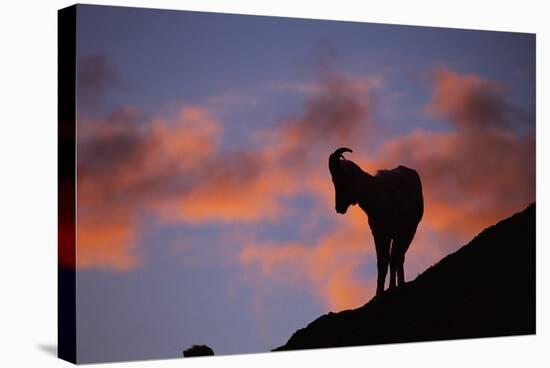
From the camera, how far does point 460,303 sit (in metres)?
11.9

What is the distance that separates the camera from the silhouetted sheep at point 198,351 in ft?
35.2

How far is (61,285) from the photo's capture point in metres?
10.5

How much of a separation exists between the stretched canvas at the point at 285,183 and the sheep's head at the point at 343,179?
15mm

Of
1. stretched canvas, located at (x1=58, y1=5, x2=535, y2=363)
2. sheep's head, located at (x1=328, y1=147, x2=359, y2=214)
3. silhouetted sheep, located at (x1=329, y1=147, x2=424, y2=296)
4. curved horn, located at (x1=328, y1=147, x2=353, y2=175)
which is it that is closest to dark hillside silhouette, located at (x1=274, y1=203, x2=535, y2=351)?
stretched canvas, located at (x1=58, y1=5, x2=535, y2=363)

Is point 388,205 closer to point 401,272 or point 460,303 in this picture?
point 401,272

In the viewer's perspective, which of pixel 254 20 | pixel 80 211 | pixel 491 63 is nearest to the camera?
pixel 80 211

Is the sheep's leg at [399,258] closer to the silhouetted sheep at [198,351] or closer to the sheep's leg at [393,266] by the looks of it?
the sheep's leg at [393,266]

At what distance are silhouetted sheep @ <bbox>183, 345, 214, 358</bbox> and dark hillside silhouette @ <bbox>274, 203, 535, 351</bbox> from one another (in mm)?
677

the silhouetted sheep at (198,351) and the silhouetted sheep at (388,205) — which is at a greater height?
the silhouetted sheep at (388,205)

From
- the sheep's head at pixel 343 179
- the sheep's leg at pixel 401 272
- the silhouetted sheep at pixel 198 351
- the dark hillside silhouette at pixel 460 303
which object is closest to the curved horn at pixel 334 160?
the sheep's head at pixel 343 179

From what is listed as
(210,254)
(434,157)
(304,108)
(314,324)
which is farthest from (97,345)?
(434,157)

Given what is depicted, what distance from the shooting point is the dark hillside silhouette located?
1141cm

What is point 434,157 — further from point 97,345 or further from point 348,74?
point 97,345

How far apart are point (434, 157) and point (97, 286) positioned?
335cm
